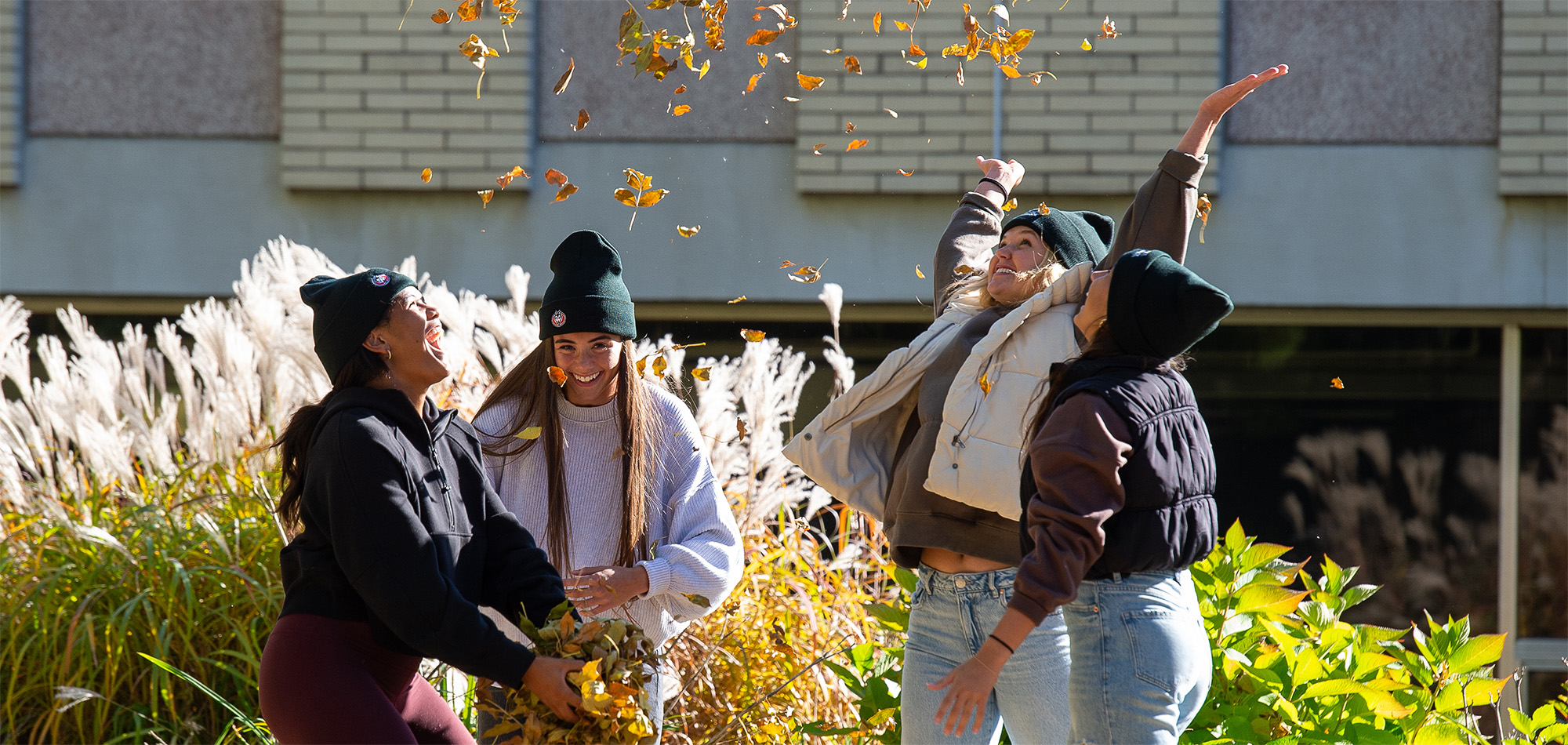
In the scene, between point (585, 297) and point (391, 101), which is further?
point (391, 101)

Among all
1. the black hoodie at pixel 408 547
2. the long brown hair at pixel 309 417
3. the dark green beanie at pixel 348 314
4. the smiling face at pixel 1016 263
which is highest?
the smiling face at pixel 1016 263

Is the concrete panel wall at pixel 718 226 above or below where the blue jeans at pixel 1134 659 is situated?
above

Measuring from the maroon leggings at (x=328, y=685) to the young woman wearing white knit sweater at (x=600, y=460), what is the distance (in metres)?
0.57

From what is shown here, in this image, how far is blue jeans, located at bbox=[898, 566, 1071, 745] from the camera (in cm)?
233

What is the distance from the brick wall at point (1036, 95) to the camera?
549 centimetres

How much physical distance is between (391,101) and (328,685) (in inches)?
164

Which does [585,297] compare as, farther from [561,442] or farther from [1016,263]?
[1016,263]

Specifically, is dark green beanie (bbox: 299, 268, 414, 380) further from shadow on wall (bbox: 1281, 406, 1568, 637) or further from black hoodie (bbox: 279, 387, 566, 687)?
shadow on wall (bbox: 1281, 406, 1568, 637)

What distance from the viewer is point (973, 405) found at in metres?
2.46

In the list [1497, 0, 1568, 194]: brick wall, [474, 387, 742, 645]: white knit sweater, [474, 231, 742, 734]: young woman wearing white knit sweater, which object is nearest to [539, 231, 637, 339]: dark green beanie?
[474, 231, 742, 734]: young woman wearing white knit sweater

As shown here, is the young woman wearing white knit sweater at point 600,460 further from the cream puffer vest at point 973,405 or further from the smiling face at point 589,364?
the cream puffer vest at point 973,405

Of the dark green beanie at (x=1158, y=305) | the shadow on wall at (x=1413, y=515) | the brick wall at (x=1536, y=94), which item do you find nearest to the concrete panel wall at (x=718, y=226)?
the brick wall at (x=1536, y=94)

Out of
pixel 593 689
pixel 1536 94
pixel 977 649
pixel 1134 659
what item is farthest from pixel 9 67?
pixel 1536 94

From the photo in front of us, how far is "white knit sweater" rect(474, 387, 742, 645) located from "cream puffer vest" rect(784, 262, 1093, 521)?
28cm
